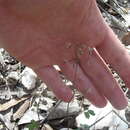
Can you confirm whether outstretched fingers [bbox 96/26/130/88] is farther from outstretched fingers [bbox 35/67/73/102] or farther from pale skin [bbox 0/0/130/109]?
outstretched fingers [bbox 35/67/73/102]

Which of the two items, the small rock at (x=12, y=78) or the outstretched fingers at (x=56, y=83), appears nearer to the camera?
the outstretched fingers at (x=56, y=83)

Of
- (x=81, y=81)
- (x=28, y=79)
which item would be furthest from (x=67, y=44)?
(x=28, y=79)

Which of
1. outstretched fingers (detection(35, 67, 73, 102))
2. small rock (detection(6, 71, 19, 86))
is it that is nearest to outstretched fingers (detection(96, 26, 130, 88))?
outstretched fingers (detection(35, 67, 73, 102))

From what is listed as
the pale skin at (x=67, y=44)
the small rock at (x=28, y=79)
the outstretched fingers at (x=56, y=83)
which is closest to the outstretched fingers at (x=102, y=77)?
the pale skin at (x=67, y=44)

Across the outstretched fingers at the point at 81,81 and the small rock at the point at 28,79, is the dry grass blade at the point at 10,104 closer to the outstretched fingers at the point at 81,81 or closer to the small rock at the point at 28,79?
the small rock at the point at 28,79

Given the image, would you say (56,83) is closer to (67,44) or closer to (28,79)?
(67,44)

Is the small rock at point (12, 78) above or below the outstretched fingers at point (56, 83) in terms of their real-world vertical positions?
below

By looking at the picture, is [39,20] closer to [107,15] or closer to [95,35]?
[95,35]
